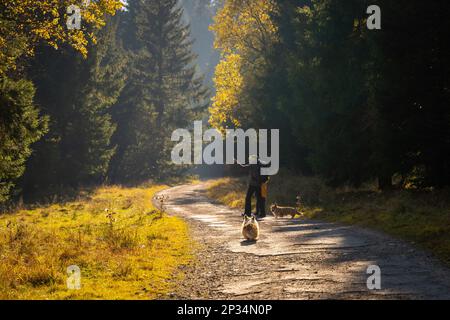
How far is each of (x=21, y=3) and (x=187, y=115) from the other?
4471cm

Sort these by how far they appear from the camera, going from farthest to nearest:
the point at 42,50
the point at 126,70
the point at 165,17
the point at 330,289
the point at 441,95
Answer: the point at 165,17
the point at 126,70
the point at 42,50
the point at 441,95
the point at 330,289

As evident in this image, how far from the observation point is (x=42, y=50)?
30.6 m

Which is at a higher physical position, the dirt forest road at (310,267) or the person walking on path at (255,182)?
the person walking on path at (255,182)

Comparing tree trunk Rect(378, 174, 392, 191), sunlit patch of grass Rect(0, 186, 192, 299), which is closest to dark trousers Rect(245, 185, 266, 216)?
sunlit patch of grass Rect(0, 186, 192, 299)

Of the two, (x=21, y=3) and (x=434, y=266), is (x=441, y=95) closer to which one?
(x=434, y=266)

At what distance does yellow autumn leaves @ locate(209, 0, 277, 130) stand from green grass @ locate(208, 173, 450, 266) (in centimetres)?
1110

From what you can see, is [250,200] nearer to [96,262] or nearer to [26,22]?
[96,262]

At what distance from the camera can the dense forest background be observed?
45.6 ft

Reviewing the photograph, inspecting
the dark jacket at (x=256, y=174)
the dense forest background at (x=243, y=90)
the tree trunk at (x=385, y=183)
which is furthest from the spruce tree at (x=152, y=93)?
the tree trunk at (x=385, y=183)

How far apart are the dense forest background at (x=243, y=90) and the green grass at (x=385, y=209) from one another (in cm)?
67

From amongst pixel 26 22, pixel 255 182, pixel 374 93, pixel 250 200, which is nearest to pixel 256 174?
pixel 255 182

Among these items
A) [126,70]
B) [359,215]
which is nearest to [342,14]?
[359,215]

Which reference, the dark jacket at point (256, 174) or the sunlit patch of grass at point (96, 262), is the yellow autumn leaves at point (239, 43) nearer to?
the dark jacket at point (256, 174)

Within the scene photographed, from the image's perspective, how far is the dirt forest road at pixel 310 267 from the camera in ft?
22.5
